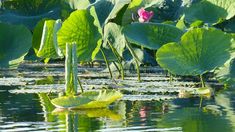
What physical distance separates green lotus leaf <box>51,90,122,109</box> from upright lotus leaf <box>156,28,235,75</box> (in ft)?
3.63

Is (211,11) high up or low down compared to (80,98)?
up

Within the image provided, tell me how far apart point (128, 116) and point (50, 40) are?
192 cm

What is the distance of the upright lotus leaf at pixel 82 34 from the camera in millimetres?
7227

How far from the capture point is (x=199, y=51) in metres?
7.00

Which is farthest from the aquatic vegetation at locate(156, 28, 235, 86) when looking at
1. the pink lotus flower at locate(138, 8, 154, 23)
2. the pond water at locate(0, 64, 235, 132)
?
the pink lotus flower at locate(138, 8, 154, 23)

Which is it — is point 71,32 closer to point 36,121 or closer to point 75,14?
point 75,14

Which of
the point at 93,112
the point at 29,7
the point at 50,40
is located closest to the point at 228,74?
the point at 50,40

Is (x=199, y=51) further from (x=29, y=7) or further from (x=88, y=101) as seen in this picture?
(x=29, y=7)

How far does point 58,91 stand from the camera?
23.7ft

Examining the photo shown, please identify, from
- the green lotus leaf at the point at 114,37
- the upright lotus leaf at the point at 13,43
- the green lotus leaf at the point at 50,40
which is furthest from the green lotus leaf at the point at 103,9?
the upright lotus leaf at the point at 13,43

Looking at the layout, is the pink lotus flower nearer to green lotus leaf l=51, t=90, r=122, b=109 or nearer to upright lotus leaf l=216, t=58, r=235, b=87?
upright lotus leaf l=216, t=58, r=235, b=87

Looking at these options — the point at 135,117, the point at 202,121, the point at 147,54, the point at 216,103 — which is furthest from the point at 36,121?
the point at 147,54

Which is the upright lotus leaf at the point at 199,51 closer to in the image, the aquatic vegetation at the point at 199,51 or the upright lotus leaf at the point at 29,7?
the aquatic vegetation at the point at 199,51

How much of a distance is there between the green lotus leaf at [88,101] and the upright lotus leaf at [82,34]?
1.26 metres
